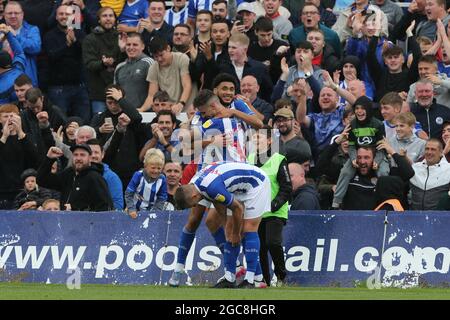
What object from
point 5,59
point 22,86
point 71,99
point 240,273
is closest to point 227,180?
point 240,273

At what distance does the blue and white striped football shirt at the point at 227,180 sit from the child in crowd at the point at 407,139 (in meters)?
3.54

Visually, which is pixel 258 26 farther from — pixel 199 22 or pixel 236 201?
pixel 236 201

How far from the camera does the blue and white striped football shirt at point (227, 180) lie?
55.1 feet

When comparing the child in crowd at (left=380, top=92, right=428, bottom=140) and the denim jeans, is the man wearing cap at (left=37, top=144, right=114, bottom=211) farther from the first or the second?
the child in crowd at (left=380, top=92, right=428, bottom=140)

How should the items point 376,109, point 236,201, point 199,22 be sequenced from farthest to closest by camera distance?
point 199,22, point 376,109, point 236,201

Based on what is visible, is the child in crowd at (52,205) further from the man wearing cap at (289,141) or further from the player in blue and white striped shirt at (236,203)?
the man wearing cap at (289,141)

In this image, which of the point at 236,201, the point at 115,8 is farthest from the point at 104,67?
the point at 236,201

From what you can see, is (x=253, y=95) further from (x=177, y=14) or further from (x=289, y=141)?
(x=177, y=14)

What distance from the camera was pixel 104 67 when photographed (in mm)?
23875

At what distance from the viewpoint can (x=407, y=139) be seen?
20.4 m

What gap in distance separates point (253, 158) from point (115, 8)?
7424mm

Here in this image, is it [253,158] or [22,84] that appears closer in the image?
[253,158]

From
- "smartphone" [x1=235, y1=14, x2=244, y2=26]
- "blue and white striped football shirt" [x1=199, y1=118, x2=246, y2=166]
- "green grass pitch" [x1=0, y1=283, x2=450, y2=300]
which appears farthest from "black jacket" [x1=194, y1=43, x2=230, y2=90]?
"green grass pitch" [x1=0, y1=283, x2=450, y2=300]

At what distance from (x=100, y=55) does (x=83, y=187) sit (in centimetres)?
430
